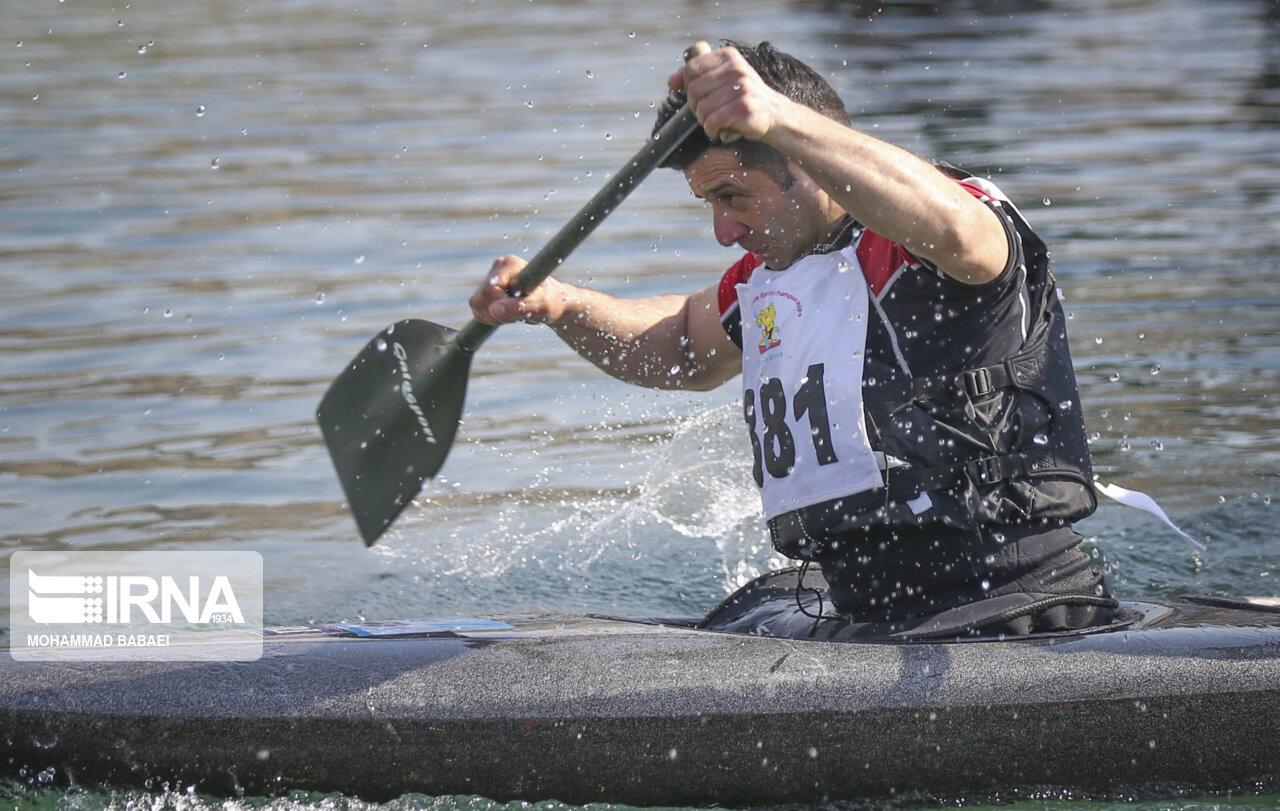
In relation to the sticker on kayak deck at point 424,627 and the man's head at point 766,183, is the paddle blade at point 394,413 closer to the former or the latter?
the sticker on kayak deck at point 424,627

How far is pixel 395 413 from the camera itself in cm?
375

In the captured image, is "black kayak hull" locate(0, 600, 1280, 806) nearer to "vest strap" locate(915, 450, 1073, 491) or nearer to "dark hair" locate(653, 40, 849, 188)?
"vest strap" locate(915, 450, 1073, 491)

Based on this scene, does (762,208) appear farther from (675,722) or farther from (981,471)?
(675,722)

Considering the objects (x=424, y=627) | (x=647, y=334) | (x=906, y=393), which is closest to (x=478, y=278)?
(x=647, y=334)

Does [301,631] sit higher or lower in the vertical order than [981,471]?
lower

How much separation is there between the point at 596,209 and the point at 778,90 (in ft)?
1.46

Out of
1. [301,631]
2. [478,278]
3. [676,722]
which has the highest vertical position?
[301,631]

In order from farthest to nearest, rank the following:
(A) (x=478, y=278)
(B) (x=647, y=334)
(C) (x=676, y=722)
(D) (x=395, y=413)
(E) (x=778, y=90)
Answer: (A) (x=478, y=278) < (B) (x=647, y=334) < (D) (x=395, y=413) < (E) (x=778, y=90) < (C) (x=676, y=722)

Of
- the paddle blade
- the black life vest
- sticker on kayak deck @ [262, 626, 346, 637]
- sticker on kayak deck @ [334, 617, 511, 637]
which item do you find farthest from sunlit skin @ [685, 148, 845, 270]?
sticker on kayak deck @ [262, 626, 346, 637]

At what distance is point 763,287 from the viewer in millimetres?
3355

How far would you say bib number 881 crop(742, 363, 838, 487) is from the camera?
10.3 feet

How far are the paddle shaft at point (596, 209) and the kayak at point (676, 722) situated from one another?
A: 865 mm

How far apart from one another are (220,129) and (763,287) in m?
9.05

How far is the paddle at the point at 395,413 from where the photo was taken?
3666 millimetres
